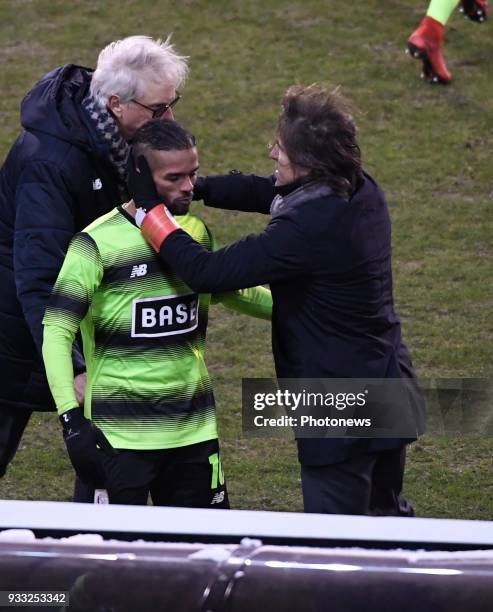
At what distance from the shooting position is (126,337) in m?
3.56

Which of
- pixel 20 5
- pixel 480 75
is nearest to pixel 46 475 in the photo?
pixel 480 75

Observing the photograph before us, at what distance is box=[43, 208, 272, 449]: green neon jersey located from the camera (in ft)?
11.4

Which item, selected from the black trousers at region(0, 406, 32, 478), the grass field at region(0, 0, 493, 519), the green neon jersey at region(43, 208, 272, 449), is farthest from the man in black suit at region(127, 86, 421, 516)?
the grass field at region(0, 0, 493, 519)

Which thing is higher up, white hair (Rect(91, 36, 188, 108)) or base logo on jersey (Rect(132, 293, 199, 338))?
white hair (Rect(91, 36, 188, 108))

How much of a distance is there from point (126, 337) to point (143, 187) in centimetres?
42

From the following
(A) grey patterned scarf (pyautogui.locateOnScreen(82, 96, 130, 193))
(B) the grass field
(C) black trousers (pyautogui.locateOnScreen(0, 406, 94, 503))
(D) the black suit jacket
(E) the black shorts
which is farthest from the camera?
(B) the grass field

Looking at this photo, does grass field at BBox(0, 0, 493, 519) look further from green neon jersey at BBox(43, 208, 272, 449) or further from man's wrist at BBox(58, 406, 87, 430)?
man's wrist at BBox(58, 406, 87, 430)

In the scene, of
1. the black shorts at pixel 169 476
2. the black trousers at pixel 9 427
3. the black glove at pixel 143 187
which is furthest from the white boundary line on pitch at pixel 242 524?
the black trousers at pixel 9 427

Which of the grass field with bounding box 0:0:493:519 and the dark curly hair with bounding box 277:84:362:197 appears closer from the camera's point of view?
the dark curly hair with bounding box 277:84:362:197

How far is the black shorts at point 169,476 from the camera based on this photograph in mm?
3584

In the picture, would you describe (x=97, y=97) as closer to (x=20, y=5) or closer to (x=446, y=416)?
(x=446, y=416)

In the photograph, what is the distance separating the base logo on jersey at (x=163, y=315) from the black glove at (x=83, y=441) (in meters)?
0.28

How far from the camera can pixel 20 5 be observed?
37.4ft
